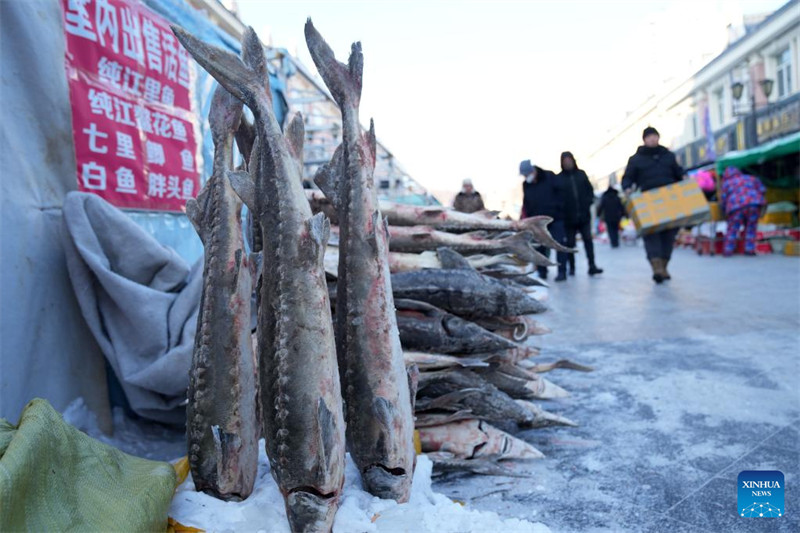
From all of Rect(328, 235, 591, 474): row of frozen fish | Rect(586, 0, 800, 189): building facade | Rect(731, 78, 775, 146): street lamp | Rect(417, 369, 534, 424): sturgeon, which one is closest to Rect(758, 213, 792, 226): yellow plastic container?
Rect(586, 0, 800, 189): building facade

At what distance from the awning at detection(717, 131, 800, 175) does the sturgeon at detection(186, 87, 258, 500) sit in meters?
13.9

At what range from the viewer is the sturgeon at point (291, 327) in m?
1.62

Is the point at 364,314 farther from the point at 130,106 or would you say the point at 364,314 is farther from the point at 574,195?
the point at 574,195

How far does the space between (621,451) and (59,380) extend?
2836mm

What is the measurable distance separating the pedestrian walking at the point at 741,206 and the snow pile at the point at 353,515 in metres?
13.7

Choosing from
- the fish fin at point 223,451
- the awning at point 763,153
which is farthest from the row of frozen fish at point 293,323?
the awning at point 763,153

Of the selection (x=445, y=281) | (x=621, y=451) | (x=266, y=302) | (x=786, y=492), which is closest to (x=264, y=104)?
(x=266, y=302)

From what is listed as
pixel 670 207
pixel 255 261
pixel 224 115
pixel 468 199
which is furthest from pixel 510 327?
pixel 468 199

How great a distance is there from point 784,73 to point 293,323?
2876 cm

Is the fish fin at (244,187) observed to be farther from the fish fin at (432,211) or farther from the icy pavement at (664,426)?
the fish fin at (432,211)

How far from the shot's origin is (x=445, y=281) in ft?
9.26

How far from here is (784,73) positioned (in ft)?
77.5

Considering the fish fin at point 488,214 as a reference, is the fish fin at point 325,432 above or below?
below

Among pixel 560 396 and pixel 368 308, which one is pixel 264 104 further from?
pixel 560 396
